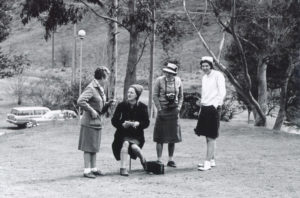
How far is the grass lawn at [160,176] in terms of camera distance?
26.6 feet

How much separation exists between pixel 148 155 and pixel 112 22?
11937 millimetres

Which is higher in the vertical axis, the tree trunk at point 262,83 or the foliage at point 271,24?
the foliage at point 271,24

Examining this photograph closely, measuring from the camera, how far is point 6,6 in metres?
31.3

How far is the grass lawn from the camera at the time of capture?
26.6 ft

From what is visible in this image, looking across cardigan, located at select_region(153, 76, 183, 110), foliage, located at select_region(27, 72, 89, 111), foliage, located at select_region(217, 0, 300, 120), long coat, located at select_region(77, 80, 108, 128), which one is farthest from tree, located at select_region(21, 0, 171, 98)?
foliage, located at select_region(27, 72, 89, 111)

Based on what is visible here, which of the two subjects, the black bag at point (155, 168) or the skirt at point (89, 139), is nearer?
the skirt at point (89, 139)

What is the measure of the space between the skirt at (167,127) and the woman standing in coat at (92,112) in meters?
1.36

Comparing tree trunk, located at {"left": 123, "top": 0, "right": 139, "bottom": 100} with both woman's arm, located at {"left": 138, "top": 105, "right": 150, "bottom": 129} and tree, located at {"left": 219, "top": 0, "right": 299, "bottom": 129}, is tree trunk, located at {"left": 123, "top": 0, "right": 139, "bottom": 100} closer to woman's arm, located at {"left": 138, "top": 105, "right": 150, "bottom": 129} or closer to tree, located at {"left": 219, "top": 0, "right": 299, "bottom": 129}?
tree, located at {"left": 219, "top": 0, "right": 299, "bottom": 129}

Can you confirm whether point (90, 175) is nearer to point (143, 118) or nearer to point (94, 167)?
point (94, 167)

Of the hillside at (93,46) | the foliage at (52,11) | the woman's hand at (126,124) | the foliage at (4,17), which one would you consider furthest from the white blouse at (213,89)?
the hillside at (93,46)

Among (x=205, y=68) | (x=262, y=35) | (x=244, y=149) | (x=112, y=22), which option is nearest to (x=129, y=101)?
(x=205, y=68)

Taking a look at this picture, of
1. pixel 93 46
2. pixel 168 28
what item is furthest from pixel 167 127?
pixel 93 46

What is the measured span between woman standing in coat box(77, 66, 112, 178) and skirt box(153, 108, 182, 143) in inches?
53.4

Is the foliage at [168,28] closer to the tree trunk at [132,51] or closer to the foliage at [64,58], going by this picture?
the tree trunk at [132,51]
